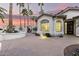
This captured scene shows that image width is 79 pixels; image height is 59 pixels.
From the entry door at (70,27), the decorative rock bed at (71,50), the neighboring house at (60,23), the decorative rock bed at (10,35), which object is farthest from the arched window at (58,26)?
the decorative rock bed at (10,35)

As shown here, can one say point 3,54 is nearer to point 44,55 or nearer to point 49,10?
point 44,55

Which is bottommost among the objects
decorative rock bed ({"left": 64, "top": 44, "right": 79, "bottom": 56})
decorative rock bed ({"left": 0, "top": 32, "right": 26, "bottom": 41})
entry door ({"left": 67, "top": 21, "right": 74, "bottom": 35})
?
decorative rock bed ({"left": 64, "top": 44, "right": 79, "bottom": 56})

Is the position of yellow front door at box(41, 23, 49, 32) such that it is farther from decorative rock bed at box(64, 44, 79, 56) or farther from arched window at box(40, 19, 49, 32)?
decorative rock bed at box(64, 44, 79, 56)

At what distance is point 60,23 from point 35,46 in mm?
567

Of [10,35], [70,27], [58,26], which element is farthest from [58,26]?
[10,35]

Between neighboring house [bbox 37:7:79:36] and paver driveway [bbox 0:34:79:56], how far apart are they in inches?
4.5

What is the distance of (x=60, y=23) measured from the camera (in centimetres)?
292

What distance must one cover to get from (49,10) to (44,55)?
76 cm

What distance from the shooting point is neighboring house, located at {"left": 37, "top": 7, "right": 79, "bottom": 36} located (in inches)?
115

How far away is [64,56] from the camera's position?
286 cm

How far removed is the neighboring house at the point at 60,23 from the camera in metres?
2.91

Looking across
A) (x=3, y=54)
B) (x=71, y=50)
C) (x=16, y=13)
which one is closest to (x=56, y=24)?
(x=71, y=50)

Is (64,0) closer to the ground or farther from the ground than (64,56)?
farther from the ground

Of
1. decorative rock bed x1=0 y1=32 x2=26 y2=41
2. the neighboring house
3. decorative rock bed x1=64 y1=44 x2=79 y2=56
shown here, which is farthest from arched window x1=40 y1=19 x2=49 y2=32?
decorative rock bed x1=64 y1=44 x2=79 y2=56
